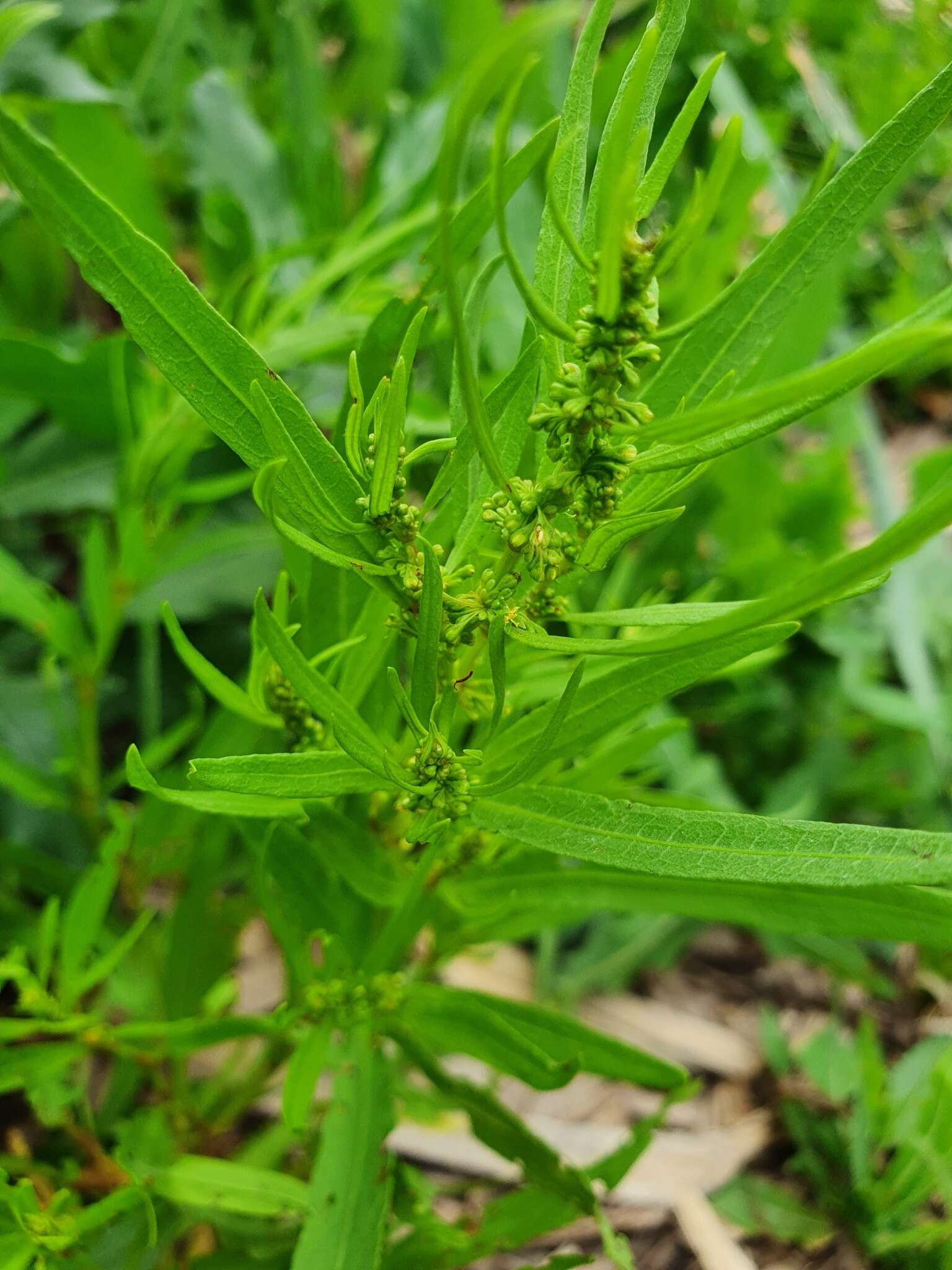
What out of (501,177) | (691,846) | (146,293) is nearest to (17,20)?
(146,293)

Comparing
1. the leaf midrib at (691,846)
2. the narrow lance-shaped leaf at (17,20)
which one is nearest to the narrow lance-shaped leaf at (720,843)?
the leaf midrib at (691,846)

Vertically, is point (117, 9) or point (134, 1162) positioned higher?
point (117, 9)

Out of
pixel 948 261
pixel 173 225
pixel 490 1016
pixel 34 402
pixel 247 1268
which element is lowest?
pixel 247 1268

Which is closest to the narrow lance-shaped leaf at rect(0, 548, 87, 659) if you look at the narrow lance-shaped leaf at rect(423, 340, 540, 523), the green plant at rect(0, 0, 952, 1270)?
the green plant at rect(0, 0, 952, 1270)

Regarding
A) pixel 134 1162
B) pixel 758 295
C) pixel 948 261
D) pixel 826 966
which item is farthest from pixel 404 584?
pixel 948 261

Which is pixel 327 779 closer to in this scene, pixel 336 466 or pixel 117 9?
pixel 336 466

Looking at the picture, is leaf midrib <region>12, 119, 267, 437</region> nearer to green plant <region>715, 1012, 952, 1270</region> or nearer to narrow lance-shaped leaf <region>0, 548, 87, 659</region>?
narrow lance-shaped leaf <region>0, 548, 87, 659</region>

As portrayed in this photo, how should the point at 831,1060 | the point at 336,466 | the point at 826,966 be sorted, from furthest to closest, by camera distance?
the point at 826,966 < the point at 831,1060 < the point at 336,466

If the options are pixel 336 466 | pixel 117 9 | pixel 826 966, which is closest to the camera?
pixel 336 466
